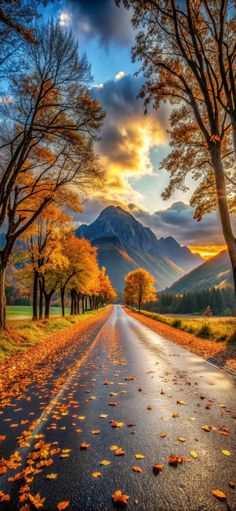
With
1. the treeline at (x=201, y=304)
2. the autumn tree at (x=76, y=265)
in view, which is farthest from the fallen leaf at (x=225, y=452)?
the treeline at (x=201, y=304)

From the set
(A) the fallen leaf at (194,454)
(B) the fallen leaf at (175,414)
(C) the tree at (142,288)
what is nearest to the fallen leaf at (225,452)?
(A) the fallen leaf at (194,454)

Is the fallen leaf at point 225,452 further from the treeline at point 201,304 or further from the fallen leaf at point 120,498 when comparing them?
the treeline at point 201,304

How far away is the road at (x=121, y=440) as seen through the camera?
2928 mm

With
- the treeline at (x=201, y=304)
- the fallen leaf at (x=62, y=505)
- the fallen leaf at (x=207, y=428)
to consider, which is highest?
the fallen leaf at (x=62, y=505)

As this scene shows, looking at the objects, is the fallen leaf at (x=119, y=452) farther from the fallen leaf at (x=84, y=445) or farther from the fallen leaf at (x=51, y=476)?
the fallen leaf at (x=51, y=476)

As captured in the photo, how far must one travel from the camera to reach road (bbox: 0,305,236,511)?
2.93 m

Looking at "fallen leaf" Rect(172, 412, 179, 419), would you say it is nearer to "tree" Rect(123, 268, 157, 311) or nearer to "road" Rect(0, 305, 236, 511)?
"road" Rect(0, 305, 236, 511)

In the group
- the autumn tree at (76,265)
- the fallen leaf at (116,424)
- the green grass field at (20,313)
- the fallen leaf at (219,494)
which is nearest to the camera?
the fallen leaf at (219,494)

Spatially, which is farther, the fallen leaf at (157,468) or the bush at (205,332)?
the bush at (205,332)

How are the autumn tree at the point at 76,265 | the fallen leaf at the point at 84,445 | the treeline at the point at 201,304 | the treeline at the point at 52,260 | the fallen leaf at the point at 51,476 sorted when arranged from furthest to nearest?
the treeline at the point at 201,304, the autumn tree at the point at 76,265, the treeline at the point at 52,260, the fallen leaf at the point at 84,445, the fallen leaf at the point at 51,476

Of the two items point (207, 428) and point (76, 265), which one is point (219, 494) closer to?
point (207, 428)

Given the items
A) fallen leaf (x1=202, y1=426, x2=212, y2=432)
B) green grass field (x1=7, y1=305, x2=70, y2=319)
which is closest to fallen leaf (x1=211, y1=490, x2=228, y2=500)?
fallen leaf (x1=202, y1=426, x2=212, y2=432)

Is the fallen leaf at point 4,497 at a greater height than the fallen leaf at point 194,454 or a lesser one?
greater

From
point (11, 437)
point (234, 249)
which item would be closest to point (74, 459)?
point (11, 437)
